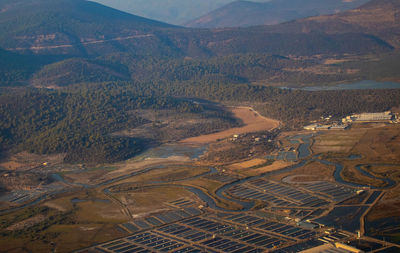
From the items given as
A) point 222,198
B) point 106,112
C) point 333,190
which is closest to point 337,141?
point 333,190

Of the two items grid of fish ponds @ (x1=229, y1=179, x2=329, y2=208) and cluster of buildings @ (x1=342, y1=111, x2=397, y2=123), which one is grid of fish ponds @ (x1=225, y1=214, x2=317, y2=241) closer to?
grid of fish ponds @ (x1=229, y1=179, x2=329, y2=208)

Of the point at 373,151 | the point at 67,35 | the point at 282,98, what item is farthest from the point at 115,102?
the point at 67,35

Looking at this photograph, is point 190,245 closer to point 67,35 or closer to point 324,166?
point 324,166

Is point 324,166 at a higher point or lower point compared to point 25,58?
lower

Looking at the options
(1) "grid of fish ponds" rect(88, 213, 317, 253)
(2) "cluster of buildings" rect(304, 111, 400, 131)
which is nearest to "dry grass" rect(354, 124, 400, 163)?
(2) "cluster of buildings" rect(304, 111, 400, 131)

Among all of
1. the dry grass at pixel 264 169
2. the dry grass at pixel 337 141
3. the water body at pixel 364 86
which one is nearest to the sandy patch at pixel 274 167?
the dry grass at pixel 264 169

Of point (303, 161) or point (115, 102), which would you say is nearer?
point (303, 161)
